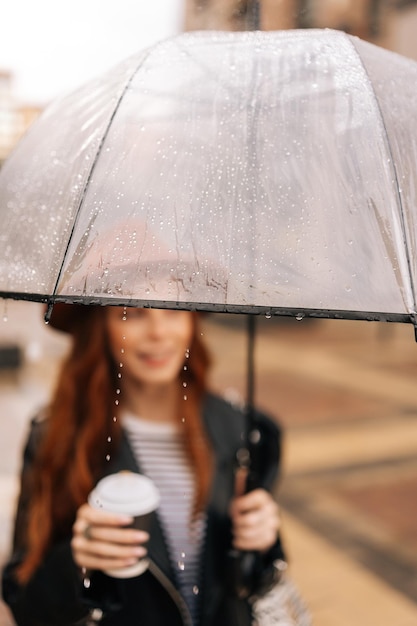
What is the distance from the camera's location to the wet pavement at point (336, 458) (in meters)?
3.38

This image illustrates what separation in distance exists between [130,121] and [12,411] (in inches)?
218

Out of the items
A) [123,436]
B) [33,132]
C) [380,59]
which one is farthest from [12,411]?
[380,59]

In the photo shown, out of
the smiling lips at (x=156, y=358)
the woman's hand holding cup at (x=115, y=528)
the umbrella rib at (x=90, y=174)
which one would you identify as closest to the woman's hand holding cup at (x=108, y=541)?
the woman's hand holding cup at (x=115, y=528)

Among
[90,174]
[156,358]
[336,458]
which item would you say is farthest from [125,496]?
[336,458]

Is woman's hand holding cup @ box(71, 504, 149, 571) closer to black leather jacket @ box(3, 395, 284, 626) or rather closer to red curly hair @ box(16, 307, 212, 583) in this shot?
black leather jacket @ box(3, 395, 284, 626)

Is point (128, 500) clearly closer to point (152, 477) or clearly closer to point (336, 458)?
point (152, 477)

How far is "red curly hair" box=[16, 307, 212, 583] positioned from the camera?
1691mm

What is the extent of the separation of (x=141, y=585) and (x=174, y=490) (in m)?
0.27

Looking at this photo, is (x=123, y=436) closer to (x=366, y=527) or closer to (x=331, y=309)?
(x=331, y=309)

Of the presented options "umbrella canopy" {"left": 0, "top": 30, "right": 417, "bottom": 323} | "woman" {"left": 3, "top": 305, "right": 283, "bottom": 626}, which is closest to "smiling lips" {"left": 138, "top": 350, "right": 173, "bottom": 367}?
"woman" {"left": 3, "top": 305, "right": 283, "bottom": 626}

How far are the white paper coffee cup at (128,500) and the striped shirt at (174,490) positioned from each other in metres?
0.25

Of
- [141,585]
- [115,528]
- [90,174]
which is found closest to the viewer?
[90,174]

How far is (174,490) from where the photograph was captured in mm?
1799

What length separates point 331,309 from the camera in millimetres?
1030
